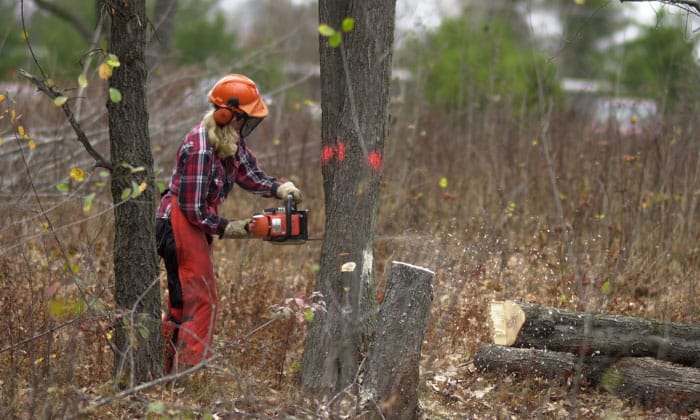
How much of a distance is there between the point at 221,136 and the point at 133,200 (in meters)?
0.71

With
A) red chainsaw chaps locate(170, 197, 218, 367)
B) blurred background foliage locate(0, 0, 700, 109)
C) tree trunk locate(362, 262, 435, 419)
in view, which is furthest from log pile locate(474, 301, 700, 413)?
red chainsaw chaps locate(170, 197, 218, 367)

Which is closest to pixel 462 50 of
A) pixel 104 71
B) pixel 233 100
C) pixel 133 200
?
pixel 233 100

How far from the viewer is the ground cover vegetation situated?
4.22m

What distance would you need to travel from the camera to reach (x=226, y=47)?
21500 millimetres

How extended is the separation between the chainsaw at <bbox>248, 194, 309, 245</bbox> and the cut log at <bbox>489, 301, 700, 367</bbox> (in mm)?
1323

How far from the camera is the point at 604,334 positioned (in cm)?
485

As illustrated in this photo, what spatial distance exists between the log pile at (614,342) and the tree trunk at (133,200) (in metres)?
2.09

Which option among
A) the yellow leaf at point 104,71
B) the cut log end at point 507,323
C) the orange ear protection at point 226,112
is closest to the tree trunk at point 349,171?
the orange ear protection at point 226,112

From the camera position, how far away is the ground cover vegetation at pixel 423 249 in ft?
13.9

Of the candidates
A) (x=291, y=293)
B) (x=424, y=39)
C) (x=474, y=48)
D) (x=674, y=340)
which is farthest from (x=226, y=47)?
(x=674, y=340)

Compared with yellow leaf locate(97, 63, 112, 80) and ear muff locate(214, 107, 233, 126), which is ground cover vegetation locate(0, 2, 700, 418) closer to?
yellow leaf locate(97, 63, 112, 80)

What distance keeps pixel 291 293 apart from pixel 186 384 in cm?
140

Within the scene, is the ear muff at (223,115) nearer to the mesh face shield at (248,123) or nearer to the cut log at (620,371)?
the mesh face shield at (248,123)

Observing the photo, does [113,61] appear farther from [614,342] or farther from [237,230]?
[614,342]
